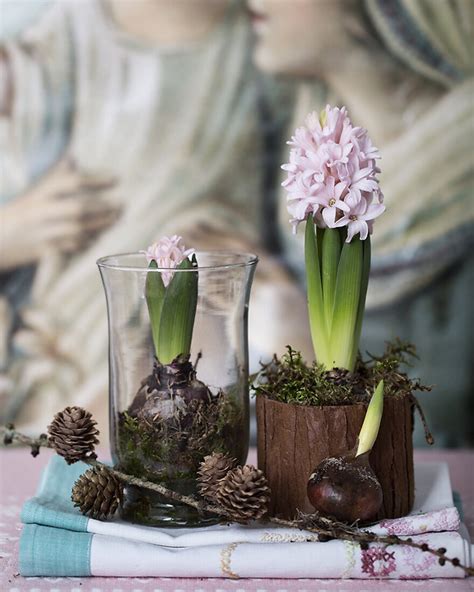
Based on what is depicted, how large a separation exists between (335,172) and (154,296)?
0.56 ft

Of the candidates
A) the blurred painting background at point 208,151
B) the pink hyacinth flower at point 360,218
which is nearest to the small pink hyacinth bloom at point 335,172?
the pink hyacinth flower at point 360,218

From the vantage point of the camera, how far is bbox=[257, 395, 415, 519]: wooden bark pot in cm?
70

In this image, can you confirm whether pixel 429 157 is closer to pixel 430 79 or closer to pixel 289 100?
pixel 430 79

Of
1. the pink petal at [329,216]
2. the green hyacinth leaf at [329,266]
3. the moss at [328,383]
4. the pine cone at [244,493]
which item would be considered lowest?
the pine cone at [244,493]

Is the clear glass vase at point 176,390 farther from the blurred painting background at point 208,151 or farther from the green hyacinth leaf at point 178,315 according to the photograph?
the blurred painting background at point 208,151

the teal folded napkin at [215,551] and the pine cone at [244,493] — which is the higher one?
the pine cone at [244,493]

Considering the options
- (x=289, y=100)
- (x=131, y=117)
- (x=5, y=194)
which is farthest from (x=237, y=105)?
(x=5, y=194)

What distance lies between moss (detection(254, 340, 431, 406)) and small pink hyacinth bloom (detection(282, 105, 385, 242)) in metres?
0.12

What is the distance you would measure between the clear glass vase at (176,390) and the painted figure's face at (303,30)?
1364mm

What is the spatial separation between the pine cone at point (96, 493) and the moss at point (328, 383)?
5.6 inches

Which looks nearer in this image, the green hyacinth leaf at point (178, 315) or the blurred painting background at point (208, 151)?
the green hyacinth leaf at point (178, 315)

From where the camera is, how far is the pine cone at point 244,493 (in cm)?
66

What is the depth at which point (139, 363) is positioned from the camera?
0.72 meters

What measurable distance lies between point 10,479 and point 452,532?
51 centimetres
